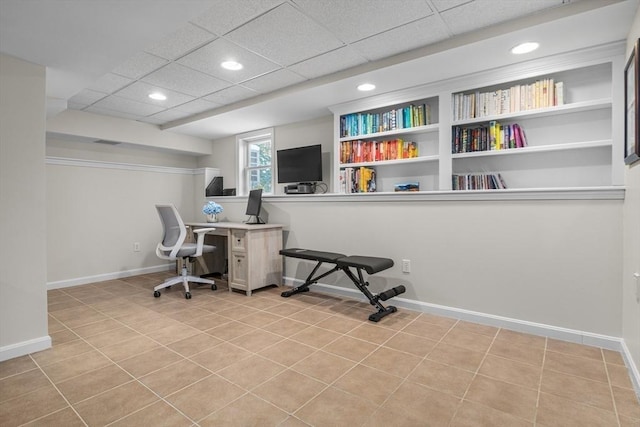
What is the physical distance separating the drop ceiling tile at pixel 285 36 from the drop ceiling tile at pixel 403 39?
25 cm

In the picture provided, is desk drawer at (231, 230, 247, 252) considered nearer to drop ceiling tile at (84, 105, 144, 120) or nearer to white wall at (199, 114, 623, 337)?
white wall at (199, 114, 623, 337)

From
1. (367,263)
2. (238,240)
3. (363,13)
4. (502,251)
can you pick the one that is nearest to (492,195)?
(502,251)

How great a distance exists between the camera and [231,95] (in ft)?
12.1

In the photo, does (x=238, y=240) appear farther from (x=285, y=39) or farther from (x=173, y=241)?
(x=285, y=39)

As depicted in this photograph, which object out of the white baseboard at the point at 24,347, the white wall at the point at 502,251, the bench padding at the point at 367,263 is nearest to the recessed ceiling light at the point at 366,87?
the white wall at the point at 502,251

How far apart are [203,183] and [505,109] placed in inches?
182

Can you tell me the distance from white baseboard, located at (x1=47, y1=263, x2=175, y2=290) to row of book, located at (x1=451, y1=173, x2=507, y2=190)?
15.2 feet

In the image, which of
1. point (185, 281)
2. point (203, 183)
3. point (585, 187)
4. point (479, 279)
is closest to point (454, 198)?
point (479, 279)

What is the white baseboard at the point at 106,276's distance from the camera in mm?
4192

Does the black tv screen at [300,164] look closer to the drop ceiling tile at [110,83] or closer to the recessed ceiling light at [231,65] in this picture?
the recessed ceiling light at [231,65]

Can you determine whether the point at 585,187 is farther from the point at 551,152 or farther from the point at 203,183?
the point at 203,183

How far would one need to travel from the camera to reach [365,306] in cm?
335

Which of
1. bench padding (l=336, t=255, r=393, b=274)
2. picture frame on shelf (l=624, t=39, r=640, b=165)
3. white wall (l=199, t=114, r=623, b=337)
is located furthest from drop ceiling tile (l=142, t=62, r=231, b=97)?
picture frame on shelf (l=624, t=39, r=640, b=165)

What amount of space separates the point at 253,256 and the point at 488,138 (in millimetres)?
2764
